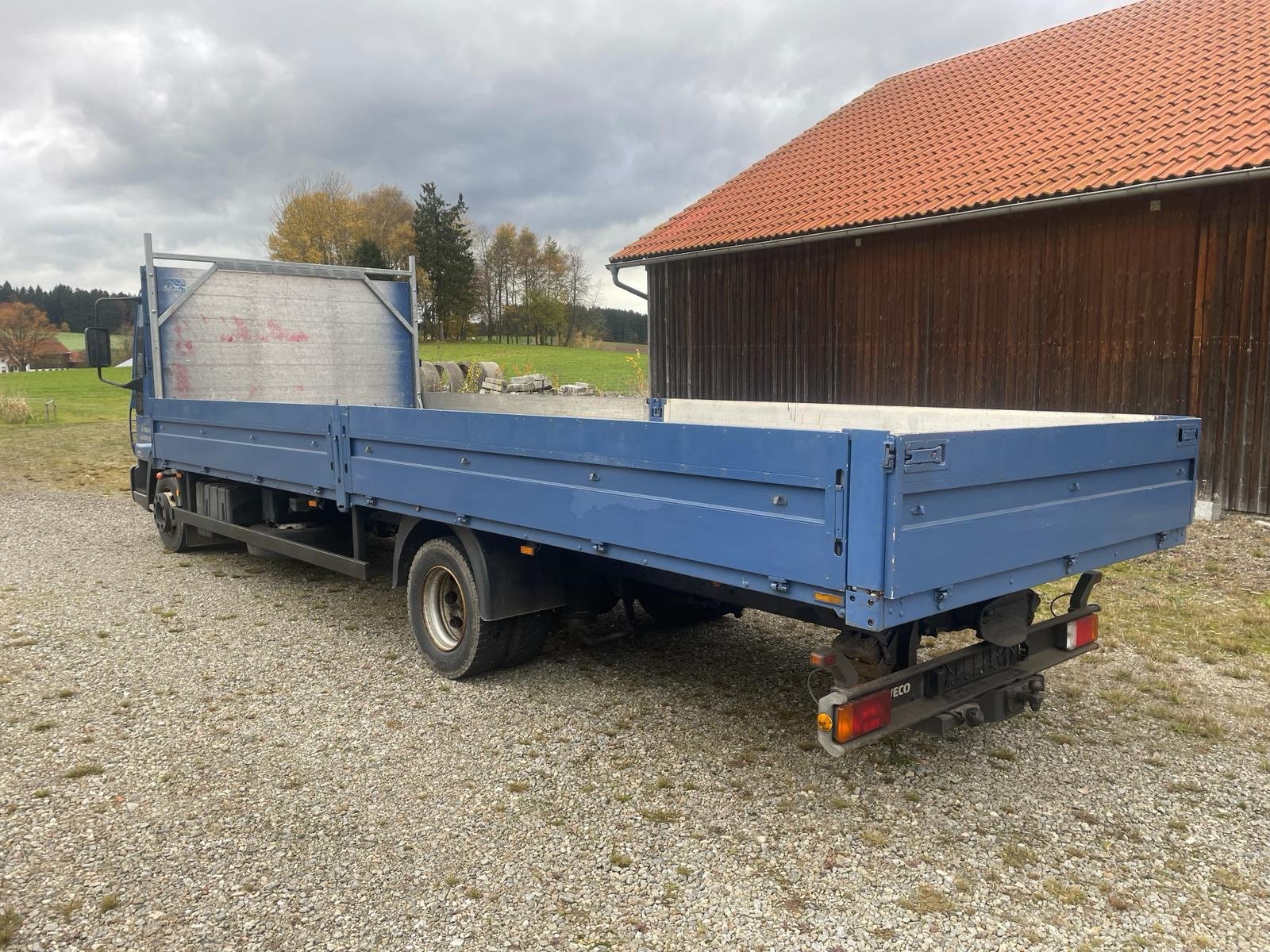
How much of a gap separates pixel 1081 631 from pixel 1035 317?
681 cm

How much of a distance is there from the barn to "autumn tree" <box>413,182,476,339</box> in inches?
1571

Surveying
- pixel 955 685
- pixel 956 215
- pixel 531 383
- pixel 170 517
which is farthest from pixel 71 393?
pixel 955 685

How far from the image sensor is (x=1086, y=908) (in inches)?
113

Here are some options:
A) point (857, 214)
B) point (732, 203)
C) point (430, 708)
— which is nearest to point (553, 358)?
point (732, 203)

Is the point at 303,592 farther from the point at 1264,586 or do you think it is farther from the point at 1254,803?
the point at 1264,586

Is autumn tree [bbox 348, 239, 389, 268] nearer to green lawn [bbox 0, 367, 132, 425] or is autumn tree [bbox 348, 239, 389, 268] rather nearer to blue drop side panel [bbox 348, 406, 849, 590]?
green lawn [bbox 0, 367, 132, 425]

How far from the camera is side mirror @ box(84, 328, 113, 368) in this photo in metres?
7.82

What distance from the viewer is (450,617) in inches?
199

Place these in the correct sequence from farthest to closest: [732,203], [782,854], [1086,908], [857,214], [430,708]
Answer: [732,203]
[857,214]
[430,708]
[782,854]
[1086,908]

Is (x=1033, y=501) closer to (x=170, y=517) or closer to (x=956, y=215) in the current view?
(x=956, y=215)

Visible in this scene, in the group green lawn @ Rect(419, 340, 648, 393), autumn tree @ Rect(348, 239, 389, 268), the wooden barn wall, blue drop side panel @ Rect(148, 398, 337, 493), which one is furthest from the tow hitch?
autumn tree @ Rect(348, 239, 389, 268)

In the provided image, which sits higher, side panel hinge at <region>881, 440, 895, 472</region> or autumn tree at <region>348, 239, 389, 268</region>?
autumn tree at <region>348, 239, 389, 268</region>

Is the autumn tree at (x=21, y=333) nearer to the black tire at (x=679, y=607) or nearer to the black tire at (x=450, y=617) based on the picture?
Result: the black tire at (x=450, y=617)

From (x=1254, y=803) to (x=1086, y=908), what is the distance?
1.24 meters
